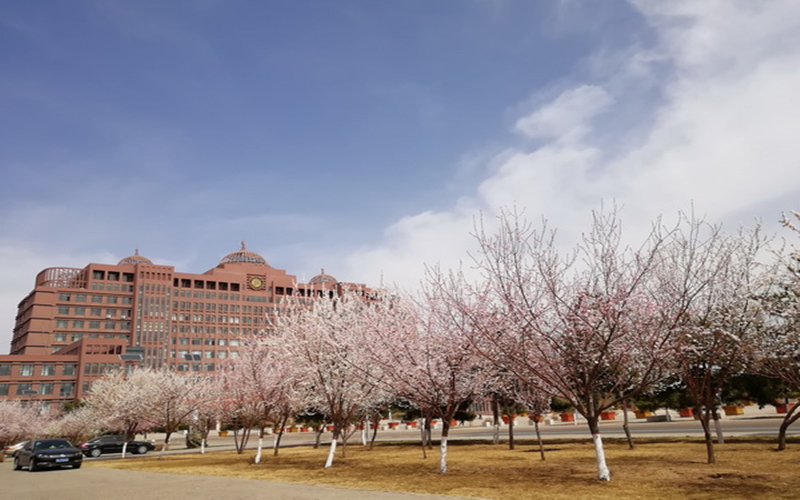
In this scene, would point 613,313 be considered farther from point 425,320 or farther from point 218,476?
point 218,476

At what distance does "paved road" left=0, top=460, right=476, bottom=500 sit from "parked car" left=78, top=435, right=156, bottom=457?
25175 mm

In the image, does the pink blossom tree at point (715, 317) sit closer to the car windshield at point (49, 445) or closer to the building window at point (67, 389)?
the car windshield at point (49, 445)

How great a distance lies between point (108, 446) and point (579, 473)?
44.5 meters

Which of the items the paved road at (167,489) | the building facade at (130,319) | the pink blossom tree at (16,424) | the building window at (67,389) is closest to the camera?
the paved road at (167,489)

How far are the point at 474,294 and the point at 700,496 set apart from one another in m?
9.30

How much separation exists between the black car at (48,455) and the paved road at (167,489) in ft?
15.1

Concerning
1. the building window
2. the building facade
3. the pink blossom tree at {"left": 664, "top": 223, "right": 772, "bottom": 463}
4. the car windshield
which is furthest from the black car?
the building window

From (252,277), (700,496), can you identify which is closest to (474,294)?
(700,496)

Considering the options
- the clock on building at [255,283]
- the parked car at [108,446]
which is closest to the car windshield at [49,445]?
the parked car at [108,446]

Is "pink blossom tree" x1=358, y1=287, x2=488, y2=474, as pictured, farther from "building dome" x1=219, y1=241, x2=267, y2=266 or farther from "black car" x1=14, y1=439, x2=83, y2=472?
"building dome" x1=219, y1=241, x2=267, y2=266

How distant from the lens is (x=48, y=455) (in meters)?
29.2

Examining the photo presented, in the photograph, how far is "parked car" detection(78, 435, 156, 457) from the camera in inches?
1866

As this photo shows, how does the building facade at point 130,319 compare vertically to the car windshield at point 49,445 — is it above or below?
above

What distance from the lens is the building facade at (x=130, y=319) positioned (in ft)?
409
